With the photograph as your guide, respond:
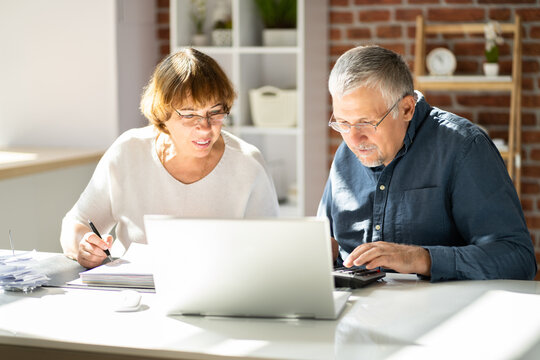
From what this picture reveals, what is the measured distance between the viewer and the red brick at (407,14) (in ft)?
13.3

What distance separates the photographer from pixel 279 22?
13.2 feet

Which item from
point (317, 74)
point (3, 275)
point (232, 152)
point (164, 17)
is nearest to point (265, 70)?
point (317, 74)

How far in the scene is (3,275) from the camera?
1851 mm

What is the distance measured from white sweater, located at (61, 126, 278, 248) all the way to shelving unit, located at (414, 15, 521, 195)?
166 cm

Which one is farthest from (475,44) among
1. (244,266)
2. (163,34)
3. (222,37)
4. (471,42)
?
(244,266)

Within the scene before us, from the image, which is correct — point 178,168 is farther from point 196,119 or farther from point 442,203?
point 442,203

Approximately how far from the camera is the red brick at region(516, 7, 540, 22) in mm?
3889

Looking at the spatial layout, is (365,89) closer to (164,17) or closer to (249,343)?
(249,343)

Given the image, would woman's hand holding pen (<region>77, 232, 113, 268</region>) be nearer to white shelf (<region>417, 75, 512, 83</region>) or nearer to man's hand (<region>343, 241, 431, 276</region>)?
man's hand (<region>343, 241, 431, 276</region>)

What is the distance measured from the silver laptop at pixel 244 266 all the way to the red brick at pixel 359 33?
2788 mm

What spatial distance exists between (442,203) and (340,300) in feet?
1.85

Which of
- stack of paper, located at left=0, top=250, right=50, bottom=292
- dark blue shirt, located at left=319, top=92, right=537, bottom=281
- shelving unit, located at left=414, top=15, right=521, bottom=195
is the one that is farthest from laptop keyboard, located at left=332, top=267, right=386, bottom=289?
shelving unit, located at left=414, top=15, right=521, bottom=195

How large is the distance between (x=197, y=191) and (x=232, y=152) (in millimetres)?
189

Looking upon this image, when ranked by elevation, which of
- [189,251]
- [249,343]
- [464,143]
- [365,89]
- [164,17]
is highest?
[164,17]
